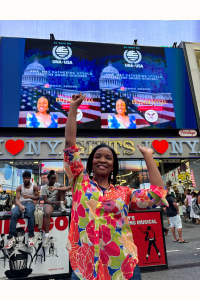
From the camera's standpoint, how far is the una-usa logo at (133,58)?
14531mm

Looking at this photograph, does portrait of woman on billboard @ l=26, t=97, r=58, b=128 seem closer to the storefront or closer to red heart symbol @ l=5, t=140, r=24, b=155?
the storefront

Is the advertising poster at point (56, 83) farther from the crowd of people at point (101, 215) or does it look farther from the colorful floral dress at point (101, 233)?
the colorful floral dress at point (101, 233)

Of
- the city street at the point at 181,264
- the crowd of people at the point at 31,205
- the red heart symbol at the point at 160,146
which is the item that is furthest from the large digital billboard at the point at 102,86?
the city street at the point at 181,264

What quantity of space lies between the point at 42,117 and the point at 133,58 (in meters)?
7.99

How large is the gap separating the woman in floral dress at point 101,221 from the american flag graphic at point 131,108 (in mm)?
12027

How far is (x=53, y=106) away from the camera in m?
13.1

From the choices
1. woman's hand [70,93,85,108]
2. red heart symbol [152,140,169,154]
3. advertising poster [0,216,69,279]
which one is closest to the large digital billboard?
red heart symbol [152,140,169,154]

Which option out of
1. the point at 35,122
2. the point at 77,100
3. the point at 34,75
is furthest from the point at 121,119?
the point at 77,100

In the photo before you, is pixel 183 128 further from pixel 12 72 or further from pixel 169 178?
pixel 12 72

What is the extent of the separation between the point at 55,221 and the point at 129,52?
1423cm

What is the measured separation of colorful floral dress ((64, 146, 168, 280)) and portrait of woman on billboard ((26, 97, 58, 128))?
39.3 feet

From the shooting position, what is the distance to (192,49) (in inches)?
599

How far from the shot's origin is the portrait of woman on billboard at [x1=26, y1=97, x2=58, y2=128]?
1280 cm

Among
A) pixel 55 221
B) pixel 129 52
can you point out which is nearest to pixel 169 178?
pixel 129 52
